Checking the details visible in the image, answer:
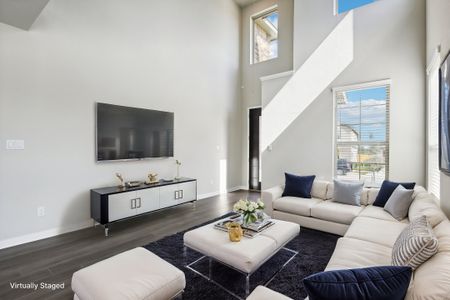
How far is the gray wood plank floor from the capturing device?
2.15 metres

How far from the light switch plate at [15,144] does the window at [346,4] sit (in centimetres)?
572

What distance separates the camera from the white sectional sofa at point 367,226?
3.60 feet

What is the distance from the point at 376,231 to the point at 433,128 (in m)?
1.98

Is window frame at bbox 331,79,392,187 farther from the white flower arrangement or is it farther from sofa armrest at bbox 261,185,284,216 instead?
the white flower arrangement

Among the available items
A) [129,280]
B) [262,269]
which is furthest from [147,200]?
[129,280]

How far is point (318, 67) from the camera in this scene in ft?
15.6

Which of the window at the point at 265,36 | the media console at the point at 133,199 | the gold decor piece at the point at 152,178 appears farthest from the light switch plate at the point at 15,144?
the window at the point at 265,36

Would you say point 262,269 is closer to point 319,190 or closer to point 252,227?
point 252,227

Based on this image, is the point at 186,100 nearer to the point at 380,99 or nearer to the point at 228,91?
the point at 228,91

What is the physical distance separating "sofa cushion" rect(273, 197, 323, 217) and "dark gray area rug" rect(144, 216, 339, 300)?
398mm

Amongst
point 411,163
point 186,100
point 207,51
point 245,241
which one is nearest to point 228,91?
point 207,51

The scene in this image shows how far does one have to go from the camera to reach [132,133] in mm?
3945

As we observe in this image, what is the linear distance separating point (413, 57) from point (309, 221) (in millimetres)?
3224

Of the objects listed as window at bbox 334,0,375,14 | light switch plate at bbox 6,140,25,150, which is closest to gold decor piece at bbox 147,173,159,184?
light switch plate at bbox 6,140,25,150
